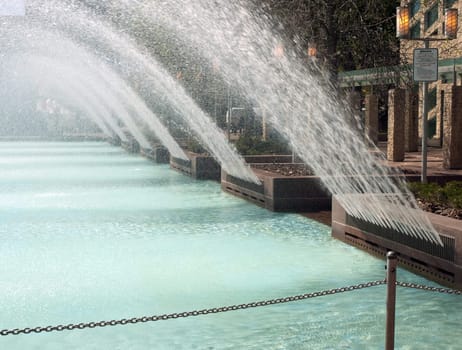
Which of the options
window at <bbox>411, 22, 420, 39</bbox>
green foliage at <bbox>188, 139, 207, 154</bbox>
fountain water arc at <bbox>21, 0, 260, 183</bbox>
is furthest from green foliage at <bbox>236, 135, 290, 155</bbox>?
window at <bbox>411, 22, 420, 39</bbox>

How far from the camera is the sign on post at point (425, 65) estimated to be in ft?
46.1

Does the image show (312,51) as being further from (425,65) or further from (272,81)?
(425,65)

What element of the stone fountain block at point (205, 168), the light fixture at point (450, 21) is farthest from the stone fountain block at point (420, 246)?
the stone fountain block at point (205, 168)

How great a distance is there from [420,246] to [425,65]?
4.92 metres

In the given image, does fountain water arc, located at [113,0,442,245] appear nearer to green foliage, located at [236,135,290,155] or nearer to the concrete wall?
the concrete wall

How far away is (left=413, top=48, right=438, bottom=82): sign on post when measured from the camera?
46.1ft

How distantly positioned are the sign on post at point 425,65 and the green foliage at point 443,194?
2.06 metres

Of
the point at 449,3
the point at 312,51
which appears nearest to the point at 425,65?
the point at 312,51

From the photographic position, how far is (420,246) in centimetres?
995

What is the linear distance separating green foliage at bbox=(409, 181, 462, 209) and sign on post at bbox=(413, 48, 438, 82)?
206 centimetres

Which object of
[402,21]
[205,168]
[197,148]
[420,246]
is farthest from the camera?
[197,148]

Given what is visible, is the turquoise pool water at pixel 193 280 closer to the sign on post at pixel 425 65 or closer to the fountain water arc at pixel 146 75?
the sign on post at pixel 425 65

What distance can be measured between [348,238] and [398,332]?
482cm

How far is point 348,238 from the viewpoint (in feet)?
40.5
